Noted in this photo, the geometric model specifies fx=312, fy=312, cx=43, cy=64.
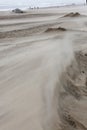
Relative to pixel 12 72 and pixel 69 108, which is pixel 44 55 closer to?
pixel 12 72

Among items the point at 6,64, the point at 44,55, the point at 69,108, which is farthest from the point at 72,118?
the point at 44,55

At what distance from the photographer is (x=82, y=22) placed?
1049 cm

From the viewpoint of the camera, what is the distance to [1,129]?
8.96ft

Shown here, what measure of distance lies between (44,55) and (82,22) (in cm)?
553

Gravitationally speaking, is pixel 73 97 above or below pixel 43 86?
below

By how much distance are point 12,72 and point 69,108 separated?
123 cm

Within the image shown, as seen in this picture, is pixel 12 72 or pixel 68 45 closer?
pixel 12 72

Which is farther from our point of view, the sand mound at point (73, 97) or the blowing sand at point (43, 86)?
the sand mound at point (73, 97)

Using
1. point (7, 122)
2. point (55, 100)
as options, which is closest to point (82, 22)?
point (55, 100)

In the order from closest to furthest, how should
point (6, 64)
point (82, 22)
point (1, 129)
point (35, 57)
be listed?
1. point (1, 129)
2. point (6, 64)
3. point (35, 57)
4. point (82, 22)

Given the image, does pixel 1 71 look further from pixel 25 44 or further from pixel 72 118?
pixel 25 44

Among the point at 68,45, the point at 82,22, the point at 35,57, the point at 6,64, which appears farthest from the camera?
the point at 82,22

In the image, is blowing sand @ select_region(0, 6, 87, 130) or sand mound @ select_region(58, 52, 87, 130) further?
sand mound @ select_region(58, 52, 87, 130)

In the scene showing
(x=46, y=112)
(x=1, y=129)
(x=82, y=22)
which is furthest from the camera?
(x=82, y=22)
